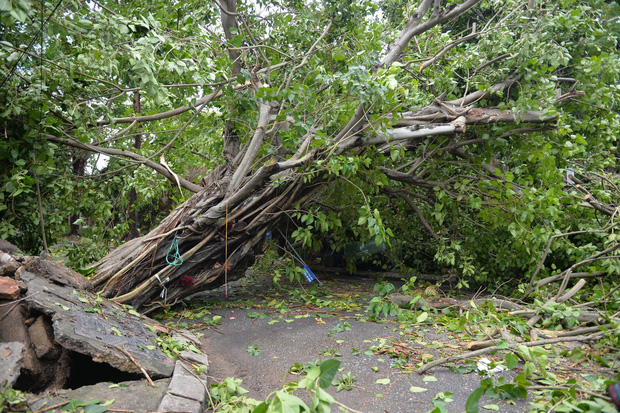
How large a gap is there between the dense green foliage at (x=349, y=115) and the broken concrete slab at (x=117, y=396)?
79.2 inches

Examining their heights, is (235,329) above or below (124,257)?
below

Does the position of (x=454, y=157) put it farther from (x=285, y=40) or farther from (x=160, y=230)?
(x=160, y=230)

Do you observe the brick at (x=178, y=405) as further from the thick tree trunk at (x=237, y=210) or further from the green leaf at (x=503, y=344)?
the thick tree trunk at (x=237, y=210)

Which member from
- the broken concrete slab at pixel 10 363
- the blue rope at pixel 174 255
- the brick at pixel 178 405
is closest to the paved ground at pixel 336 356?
the brick at pixel 178 405

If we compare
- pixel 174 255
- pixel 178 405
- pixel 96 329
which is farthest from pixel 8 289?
pixel 174 255

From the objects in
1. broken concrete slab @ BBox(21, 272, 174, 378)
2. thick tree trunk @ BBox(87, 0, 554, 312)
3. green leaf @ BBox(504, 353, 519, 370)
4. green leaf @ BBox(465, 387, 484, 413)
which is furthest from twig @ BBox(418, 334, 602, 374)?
thick tree trunk @ BBox(87, 0, 554, 312)

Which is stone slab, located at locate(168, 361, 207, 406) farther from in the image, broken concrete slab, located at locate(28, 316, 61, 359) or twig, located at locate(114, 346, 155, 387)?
broken concrete slab, located at locate(28, 316, 61, 359)

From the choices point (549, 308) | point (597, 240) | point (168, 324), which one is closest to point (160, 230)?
point (168, 324)

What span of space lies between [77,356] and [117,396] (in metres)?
0.63

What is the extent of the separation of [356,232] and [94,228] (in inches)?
139

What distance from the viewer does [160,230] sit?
15.9 feet

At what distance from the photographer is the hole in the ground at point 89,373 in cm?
281

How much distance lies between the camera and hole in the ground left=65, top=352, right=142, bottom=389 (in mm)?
2814

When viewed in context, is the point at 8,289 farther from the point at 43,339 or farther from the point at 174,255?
the point at 174,255
